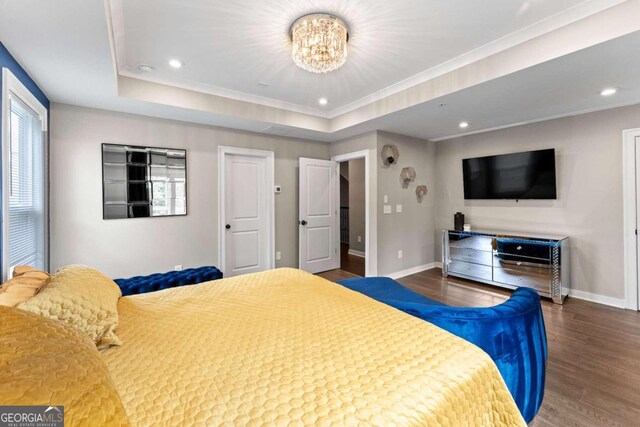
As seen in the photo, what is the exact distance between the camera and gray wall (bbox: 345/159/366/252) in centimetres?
652

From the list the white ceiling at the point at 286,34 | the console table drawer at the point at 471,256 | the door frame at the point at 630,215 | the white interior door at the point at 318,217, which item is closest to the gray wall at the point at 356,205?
the white interior door at the point at 318,217

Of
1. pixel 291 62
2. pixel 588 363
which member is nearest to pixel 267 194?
pixel 291 62

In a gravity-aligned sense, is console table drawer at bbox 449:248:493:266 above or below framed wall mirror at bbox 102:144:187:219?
below

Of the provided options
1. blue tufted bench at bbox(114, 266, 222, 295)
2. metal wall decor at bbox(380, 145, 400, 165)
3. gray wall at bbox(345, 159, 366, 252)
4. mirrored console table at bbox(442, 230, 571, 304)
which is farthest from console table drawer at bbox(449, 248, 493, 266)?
blue tufted bench at bbox(114, 266, 222, 295)

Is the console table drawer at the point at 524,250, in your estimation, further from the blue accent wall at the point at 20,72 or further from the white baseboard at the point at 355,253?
the blue accent wall at the point at 20,72

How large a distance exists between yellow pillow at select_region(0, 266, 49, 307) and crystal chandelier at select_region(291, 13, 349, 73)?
218cm

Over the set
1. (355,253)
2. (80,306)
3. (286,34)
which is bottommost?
(355,253)

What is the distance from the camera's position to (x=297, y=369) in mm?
934

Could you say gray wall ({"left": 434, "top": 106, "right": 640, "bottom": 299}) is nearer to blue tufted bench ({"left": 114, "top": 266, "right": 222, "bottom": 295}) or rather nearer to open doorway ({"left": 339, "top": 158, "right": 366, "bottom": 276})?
open doorway ({"left": 339, "top": 158, "right": 366, "bottom": 276})

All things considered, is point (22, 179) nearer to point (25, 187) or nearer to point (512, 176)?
point (25, 187)

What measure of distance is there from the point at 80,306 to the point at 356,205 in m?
5.93

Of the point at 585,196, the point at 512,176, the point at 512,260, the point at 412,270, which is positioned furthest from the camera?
the point at 412,270

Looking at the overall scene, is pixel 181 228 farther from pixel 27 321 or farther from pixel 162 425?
pixel 162 425

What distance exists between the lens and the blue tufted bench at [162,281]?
236 cm
